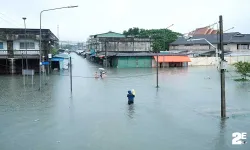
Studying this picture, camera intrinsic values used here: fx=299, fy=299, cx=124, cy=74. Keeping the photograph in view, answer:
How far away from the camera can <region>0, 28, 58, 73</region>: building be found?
136 feet

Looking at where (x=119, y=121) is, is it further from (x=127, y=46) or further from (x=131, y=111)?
(x=127, y=46)

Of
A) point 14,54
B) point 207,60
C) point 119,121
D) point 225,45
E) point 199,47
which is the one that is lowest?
point 119,121

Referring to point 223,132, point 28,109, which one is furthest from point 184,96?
point 28,109

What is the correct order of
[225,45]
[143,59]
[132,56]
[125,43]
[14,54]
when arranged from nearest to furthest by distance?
[14,54]
[132,56]
[143,59]
[125,43]
[225,45]

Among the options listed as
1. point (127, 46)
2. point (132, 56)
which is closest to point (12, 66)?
point (132, 56)

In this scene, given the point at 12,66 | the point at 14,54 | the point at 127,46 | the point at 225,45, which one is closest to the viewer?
the point at 14,54

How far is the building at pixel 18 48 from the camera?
41.4 meters

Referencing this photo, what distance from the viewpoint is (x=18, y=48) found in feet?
139

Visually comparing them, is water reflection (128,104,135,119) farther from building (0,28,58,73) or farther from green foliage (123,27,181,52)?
green foliage (123,27,181,52)

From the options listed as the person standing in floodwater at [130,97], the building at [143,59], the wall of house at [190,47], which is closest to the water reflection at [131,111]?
the person standing in floodwater at [130,97]

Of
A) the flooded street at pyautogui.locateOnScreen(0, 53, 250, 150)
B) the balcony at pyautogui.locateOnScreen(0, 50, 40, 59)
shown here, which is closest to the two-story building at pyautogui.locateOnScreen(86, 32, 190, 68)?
the balcony at pyautogui.locateOnScreen(0, 50, 40, 59)

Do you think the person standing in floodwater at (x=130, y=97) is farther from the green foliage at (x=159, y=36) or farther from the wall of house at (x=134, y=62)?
the green foliage at (x=159, y=36)

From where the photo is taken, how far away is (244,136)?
12.0 meters

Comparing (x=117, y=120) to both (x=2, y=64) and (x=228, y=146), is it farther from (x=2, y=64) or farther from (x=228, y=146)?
(x=2, y=64)
